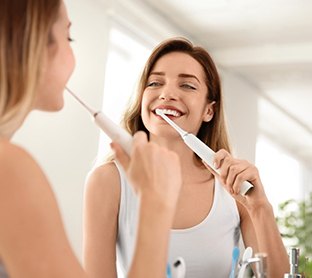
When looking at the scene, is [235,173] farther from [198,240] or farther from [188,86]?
[188,86]

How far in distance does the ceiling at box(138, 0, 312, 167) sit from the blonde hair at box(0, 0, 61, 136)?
81.2 inches

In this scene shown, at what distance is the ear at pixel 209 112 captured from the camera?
4.00 feet

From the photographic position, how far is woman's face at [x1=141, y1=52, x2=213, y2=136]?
1104 millimetres

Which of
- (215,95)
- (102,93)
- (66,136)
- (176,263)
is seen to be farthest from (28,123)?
(176,263)

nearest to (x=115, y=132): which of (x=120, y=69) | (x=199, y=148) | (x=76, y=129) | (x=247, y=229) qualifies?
(x=199, y=148)

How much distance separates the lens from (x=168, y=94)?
111 centimetres

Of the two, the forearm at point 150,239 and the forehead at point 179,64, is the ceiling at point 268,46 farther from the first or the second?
the forearm at point 150,239

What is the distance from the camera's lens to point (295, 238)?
1.11m

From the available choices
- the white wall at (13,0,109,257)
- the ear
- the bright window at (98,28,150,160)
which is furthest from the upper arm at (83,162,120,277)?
the bright window at (98,28,150,160)

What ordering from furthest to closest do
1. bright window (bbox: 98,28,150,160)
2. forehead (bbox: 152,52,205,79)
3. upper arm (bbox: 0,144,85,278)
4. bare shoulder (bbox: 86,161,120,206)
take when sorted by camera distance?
bright window (bbox: 98,28,150,160) < forehead (bbox: 152,52,205,79) < bare shoulder (bbox: 86,161,120,206) < upper arm (bbox: 0,144,85,278)

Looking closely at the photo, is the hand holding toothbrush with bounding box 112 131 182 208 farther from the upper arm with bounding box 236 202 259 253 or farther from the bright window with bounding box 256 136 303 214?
the bright window with bounding box 256 136 303 214

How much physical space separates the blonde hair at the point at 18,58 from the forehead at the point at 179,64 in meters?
0.58

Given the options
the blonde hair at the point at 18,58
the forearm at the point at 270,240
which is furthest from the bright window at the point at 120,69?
the blonde hair at the point at 18,58

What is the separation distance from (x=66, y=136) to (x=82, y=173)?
146mm
